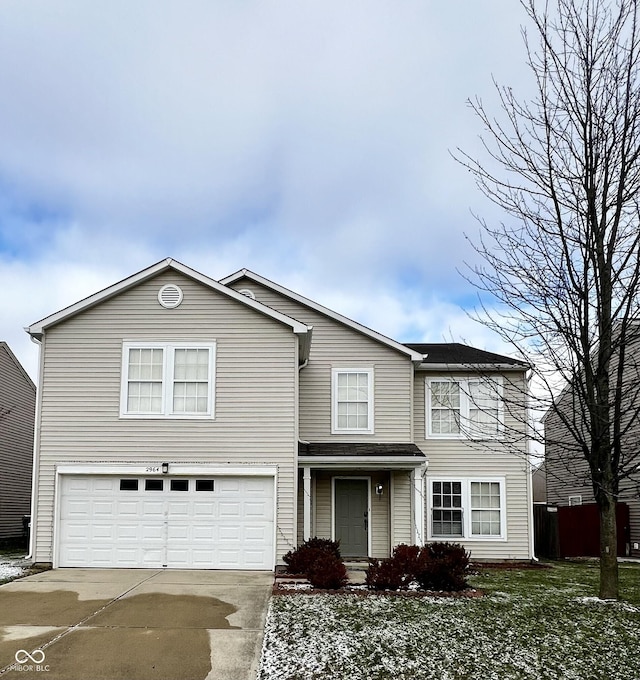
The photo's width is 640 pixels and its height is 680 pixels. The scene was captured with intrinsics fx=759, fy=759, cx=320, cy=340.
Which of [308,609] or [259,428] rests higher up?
[259,428]

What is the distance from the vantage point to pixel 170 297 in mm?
17297

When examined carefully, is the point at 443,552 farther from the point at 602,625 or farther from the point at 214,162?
the point at 214,162

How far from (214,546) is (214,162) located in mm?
8389

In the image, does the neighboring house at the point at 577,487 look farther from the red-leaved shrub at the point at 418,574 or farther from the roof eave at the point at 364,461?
the red-leaved shrub at the point at 418,574

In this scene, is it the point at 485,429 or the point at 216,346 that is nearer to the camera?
the point at 216,346

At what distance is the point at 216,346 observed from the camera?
56.1 feet

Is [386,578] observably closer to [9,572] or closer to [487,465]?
[9,572]

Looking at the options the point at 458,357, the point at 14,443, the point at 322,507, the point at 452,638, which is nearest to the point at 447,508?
the point at 322,507

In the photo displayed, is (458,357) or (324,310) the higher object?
(324,310)

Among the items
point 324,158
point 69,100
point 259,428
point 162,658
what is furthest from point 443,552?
point 69,100

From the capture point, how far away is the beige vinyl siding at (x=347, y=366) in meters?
19.6

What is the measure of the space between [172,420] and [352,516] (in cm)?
567

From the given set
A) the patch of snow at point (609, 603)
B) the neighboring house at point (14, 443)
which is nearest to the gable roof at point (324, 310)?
the patch of snow at point (609, 603)

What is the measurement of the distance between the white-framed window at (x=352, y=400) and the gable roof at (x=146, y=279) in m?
3.12
